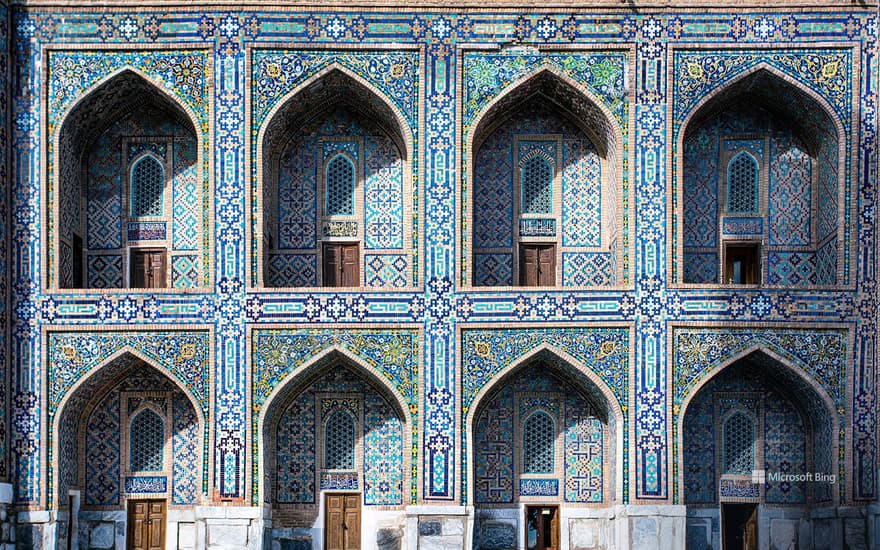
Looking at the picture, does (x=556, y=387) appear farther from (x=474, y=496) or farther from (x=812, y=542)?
(x=812, y=542)

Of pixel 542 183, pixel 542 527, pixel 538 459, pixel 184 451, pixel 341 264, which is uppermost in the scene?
pixel 542 183

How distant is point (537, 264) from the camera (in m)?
16.2

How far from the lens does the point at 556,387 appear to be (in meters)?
16.1

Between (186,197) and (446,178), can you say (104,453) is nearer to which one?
(186,197)

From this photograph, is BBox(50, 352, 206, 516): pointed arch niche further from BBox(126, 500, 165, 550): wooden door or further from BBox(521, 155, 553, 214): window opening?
BBox(521, 155, 553, 214): window opening

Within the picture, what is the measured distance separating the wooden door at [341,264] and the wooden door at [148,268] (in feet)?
7.12

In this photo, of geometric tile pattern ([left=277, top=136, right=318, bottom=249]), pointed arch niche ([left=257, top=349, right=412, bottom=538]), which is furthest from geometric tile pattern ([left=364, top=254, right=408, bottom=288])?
pointed arch niche ([left=257, top=349, right=412, bottom=538])

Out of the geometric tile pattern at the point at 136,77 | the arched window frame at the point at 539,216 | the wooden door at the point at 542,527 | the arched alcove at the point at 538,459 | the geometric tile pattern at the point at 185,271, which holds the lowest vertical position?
the wooden door at the point at 542,527

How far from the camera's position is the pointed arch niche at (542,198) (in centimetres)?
1614

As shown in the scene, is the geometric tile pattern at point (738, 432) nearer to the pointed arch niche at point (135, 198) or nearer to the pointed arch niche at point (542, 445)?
the pointed arch niche at point (542, 445)

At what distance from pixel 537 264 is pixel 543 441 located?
93.2 inches

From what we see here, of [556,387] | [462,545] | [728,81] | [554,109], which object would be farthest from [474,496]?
[728,81]

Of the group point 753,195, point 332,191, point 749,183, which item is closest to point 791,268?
point 753,195

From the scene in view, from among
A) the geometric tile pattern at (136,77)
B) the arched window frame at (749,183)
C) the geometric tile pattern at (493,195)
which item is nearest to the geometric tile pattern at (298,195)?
the geometric tile pattern at (136,77)
